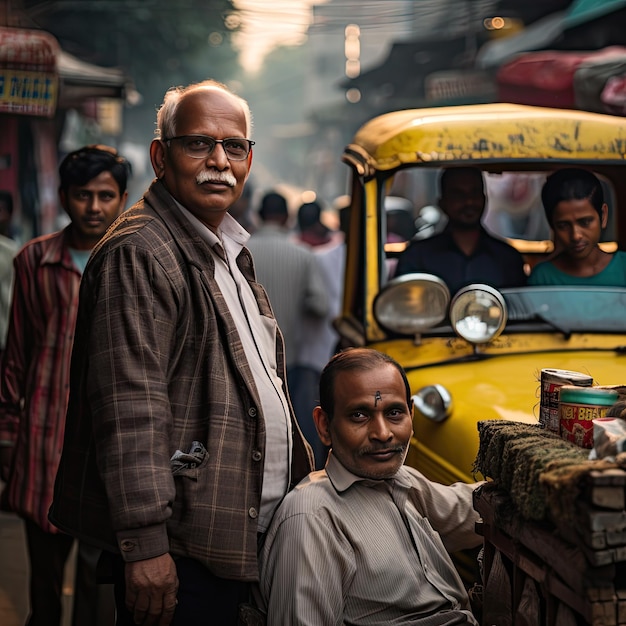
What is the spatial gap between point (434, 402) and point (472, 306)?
688mm

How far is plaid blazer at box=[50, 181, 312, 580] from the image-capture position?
276 centimetres

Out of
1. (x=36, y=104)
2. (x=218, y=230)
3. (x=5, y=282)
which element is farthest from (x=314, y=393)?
(x=218, y=230)

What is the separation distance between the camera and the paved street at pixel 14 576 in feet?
17.0

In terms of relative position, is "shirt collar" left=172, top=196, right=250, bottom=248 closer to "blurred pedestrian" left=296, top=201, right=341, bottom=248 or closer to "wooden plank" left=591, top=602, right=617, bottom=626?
"wooden plank" left=591, top=602, right=617, bottom=626

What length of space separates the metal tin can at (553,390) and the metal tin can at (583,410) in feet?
0.33

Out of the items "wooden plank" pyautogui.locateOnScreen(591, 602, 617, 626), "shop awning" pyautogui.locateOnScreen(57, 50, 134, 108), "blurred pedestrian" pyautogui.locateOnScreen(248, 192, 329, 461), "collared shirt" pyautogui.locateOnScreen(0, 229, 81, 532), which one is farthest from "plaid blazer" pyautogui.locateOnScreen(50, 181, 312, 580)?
"shop awning" pyautogui.locateOnScreen(57, 50, 134, 108)

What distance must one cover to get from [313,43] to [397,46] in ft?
199

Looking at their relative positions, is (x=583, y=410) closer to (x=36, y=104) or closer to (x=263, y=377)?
(x=263, y=377)

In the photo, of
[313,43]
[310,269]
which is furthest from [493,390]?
[313,43]

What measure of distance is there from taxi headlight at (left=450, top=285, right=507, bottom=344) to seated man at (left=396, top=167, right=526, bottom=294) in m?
0.36

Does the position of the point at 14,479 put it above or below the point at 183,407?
below

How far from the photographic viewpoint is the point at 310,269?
294 inches

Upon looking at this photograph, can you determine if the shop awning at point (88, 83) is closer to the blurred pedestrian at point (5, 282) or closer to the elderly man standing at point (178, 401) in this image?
the blurred pedestrian at point (5, 282)

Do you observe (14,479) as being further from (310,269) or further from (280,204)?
(280,204)
